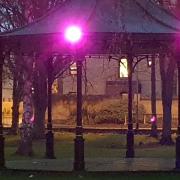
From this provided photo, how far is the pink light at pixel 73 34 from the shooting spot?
1535 centimetres

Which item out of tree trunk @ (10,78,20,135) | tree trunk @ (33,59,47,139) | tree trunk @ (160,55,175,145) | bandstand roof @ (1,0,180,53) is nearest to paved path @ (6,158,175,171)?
bandstand roof @ (1,0,180,53)

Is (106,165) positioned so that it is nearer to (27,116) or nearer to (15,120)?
(27,116)

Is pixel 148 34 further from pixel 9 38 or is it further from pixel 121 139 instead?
pixel 121 139

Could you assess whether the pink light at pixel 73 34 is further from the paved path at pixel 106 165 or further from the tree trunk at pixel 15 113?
the tree trunk at pixel 15 113

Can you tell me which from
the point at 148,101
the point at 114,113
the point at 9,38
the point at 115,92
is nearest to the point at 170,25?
the point at 9,38

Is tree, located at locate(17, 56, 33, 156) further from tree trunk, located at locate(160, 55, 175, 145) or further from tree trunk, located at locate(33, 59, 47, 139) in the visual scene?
tree trunk, located at locate(160, 55, 175, 145)

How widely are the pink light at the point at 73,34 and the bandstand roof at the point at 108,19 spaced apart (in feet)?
0.66

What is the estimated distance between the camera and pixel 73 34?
50.4 ft

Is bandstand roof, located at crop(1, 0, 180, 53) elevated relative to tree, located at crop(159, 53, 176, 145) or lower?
elevated

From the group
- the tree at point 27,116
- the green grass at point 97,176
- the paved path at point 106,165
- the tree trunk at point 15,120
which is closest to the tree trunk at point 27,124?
the tree at point 27,116

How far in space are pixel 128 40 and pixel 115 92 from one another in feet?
167

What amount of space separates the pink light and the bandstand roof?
0.20 m

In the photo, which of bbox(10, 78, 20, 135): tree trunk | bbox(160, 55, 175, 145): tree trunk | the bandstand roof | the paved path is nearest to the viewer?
the bandstand roof

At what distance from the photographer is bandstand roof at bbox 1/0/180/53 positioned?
1580cm
